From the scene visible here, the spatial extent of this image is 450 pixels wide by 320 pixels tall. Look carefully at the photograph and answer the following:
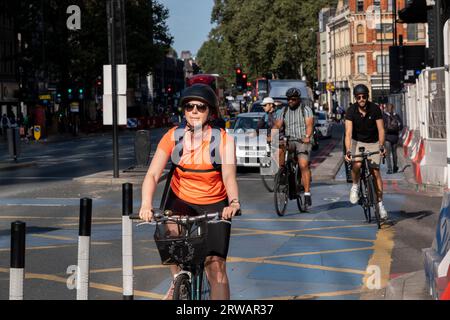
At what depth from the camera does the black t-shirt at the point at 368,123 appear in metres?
15.0

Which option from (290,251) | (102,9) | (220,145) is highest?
(102,9)

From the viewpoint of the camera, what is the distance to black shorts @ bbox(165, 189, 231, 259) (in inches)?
273

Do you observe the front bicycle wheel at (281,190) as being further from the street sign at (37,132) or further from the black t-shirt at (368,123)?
the street sign at (37,132)

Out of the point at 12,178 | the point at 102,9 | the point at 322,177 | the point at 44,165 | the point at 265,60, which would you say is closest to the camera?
the point at 322,177

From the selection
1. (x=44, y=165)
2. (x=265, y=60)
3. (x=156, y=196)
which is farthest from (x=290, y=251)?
(x=265, y=60)

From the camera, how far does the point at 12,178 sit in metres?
27.9

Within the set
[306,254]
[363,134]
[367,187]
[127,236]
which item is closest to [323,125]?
[363,134]

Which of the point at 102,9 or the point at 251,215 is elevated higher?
the point at 102,9

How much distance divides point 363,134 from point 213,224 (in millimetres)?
8330

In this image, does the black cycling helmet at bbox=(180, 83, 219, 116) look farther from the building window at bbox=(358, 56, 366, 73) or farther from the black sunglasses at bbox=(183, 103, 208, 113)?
the building window at bbox=(358, 56, 366, 73)

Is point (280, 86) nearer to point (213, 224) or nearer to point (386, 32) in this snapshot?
point (213, 224)

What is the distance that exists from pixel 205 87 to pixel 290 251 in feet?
17.7

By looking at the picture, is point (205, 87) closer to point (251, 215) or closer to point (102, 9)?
point (251, 215)

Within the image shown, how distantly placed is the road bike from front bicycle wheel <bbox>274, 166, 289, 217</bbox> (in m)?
9.60
